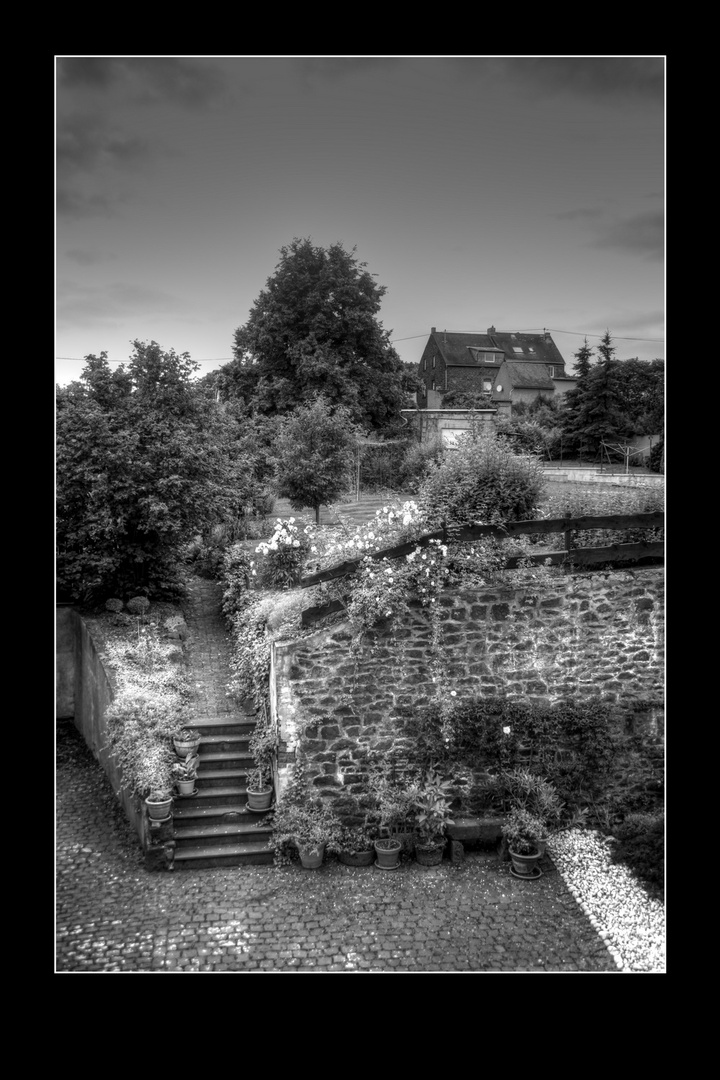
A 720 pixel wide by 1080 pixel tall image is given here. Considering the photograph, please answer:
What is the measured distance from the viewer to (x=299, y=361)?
20328 mm

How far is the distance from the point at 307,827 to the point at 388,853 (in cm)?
76

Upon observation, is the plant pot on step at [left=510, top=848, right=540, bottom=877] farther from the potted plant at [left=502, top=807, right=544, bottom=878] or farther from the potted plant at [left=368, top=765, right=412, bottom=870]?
the potted plant at [left=368, top=765, right=412, bottom=870]

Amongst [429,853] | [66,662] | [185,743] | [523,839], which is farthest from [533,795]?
[66,662]

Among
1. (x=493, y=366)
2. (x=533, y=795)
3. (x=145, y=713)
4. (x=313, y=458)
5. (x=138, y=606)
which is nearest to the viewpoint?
(x=533, y=795)

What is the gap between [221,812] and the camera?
22.7 feet

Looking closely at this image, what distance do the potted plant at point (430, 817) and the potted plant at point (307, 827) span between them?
0.75 m

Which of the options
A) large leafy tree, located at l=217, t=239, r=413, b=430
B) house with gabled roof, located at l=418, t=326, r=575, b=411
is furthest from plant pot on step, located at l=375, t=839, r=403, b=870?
house with gabled roof, located at l=418, t=326, r=575, b=411

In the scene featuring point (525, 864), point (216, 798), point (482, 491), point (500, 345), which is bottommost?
point (525, 864)

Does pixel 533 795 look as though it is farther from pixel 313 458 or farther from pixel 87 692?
pixel 313 458

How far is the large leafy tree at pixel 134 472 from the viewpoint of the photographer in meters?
9.36

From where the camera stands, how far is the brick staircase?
21.5 feet

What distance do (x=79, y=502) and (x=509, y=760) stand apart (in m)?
6.29

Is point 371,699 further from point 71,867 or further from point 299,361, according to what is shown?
point 299,361

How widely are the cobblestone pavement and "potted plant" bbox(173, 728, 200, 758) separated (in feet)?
2.91
